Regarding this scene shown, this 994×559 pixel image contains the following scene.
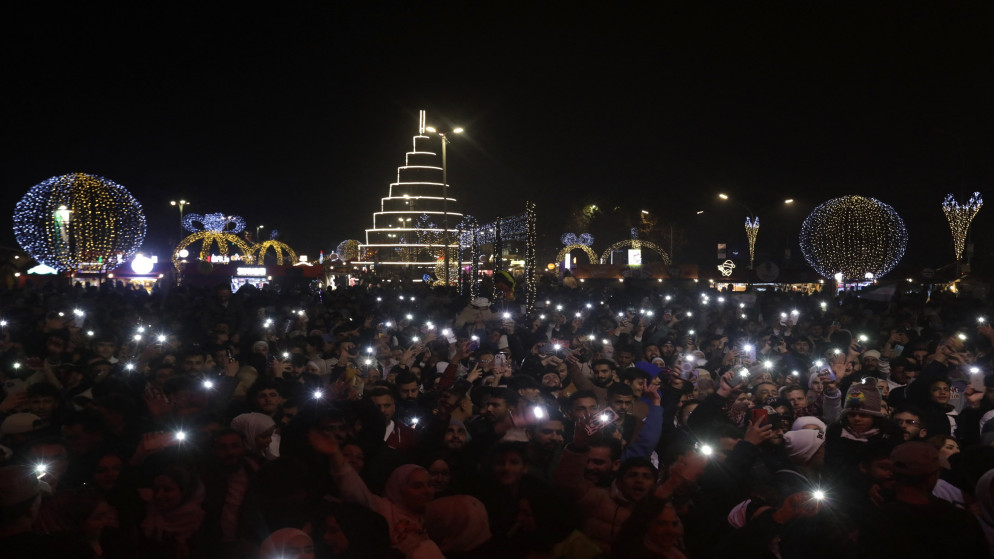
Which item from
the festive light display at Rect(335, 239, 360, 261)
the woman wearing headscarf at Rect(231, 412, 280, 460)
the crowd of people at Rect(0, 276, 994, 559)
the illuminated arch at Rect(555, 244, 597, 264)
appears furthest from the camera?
the festive light display at Rect(335, 239, 360, 261)

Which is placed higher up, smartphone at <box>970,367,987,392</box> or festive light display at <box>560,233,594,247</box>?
festive light display at <box>560,233,594,247</box>

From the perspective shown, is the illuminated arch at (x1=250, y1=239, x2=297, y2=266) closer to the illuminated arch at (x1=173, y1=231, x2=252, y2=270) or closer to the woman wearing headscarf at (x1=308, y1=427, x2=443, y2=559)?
the illuminated arch at (x1=173, y1=231, x2=252, y2=270)

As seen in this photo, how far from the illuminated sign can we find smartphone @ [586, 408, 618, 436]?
30730mm

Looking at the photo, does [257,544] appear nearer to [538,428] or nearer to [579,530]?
[579,530]

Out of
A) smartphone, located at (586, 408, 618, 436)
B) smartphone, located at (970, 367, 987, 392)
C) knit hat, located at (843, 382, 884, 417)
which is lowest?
smartphone, located at (586, 408, 618, 436)

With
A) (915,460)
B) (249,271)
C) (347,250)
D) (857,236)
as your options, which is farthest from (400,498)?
(347,250)

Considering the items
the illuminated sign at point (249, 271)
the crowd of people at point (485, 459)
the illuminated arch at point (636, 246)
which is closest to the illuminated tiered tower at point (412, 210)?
the illuminated arch at point (636, 246)

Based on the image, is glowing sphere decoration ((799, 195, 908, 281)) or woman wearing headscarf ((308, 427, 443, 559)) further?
glowing sphere decoration ((799, 195, 908, 281))

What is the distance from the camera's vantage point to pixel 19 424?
5.59 meters

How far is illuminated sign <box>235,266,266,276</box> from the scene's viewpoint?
34.6m

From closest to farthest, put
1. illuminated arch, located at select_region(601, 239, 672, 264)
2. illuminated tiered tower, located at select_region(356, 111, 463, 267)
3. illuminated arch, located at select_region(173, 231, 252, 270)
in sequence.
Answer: illuminated arch, located at select_region(173, 231, 252, 270)
illuminated arch, located at select_region(601, 239, 672, 264)
illuminated tiered tower, located at select_region(356, 111, 463, 267)

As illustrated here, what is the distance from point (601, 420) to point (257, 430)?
2.60m

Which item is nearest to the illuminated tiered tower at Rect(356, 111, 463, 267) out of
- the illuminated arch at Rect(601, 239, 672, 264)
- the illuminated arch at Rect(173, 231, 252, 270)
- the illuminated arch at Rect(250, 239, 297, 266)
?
the illuminated arch at Rect(250, 239, 297, 266)

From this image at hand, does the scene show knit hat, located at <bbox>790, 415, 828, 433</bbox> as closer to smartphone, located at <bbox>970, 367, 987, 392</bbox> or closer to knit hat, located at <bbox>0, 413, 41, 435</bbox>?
smartphone, located at <bbox>970, 367, 987, 392</bbox>
